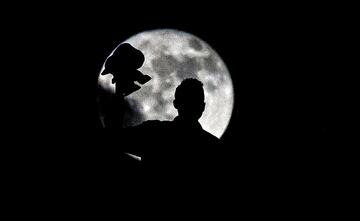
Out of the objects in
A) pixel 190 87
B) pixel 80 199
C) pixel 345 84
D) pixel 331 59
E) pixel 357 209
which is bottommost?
pixel 80 199

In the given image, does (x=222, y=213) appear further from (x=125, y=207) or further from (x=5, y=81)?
(x=5, y=81)

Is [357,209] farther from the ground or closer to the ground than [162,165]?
closer to the ground

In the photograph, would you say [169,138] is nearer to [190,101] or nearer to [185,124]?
[185,124]

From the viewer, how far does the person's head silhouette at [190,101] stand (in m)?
1.69

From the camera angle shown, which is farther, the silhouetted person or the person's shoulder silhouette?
the person's shoulder silhouette

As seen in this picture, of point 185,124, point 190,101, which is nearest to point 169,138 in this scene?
point 185,124

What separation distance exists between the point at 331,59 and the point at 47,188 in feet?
10.1

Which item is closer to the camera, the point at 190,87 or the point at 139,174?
the point at 139,174

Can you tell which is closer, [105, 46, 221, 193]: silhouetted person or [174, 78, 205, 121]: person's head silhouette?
[105, 46, 221, 193]: silhouetted person


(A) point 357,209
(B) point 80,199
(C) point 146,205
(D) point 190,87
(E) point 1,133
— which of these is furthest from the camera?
(E) point 1,133

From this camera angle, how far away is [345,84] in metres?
3.64

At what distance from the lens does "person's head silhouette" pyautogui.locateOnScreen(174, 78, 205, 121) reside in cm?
169

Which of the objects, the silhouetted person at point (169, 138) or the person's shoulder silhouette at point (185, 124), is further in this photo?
the person's shoulder silhouette at point (185, 124)

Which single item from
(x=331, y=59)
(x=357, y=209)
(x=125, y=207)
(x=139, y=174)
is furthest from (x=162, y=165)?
(x=331, y=59)
